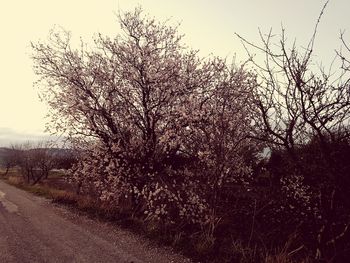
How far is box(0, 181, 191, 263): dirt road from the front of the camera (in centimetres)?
819

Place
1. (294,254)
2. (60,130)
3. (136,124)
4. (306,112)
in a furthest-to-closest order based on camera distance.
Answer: (60,130) → (136,124) → (294,254) → (306,112)

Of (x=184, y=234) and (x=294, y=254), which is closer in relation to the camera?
(x=294, y=254)

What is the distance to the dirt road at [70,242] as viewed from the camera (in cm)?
819

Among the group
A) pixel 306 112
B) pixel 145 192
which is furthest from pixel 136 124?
pixel 306 112

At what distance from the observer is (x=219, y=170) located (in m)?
11.2

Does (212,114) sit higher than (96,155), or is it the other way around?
(212,114)

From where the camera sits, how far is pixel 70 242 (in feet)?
30.9

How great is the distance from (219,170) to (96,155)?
624 centimetres

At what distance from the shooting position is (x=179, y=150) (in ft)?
50.9

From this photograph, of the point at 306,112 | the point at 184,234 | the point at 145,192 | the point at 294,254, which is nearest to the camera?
the point at 306,112

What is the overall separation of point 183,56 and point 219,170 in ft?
20.3

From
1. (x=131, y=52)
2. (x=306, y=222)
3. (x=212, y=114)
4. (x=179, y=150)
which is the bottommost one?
(x=306, y=222)

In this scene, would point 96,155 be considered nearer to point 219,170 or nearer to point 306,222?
point 219,170

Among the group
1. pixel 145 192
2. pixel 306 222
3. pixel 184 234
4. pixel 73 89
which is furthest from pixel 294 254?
pixel 73 89
